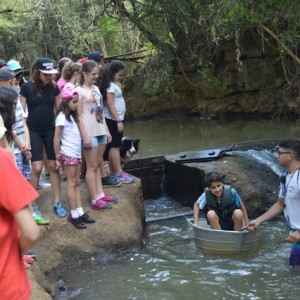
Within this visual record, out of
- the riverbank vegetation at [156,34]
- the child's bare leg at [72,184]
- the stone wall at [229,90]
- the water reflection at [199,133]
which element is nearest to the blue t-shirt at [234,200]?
the child's bare leg at [72,184]

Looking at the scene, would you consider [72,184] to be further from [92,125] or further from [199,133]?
[199,133]

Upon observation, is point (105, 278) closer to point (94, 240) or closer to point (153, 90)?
point (94, 240)

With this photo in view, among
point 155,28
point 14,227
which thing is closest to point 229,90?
point 155,28

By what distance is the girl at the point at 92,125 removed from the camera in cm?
577

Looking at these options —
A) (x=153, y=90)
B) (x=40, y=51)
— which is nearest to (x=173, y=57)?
(x=153, y=90)

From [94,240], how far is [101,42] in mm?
11934

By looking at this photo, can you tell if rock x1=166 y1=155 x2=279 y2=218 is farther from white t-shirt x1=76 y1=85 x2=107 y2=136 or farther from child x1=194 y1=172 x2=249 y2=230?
white t-shirt x1=76 y1=85 x2=107 y2=136

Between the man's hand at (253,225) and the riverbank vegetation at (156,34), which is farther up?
the riverbank vegetation at (156,34)

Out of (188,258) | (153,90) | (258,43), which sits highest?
(258,43)

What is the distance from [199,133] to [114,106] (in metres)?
7.37

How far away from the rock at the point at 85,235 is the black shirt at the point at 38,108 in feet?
3.20

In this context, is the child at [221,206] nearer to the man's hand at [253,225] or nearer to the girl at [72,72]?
the man's hand at [253,225]

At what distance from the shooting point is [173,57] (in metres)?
14.2

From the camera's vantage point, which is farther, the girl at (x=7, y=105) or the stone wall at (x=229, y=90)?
the stone wall at (x=229, y=90)
